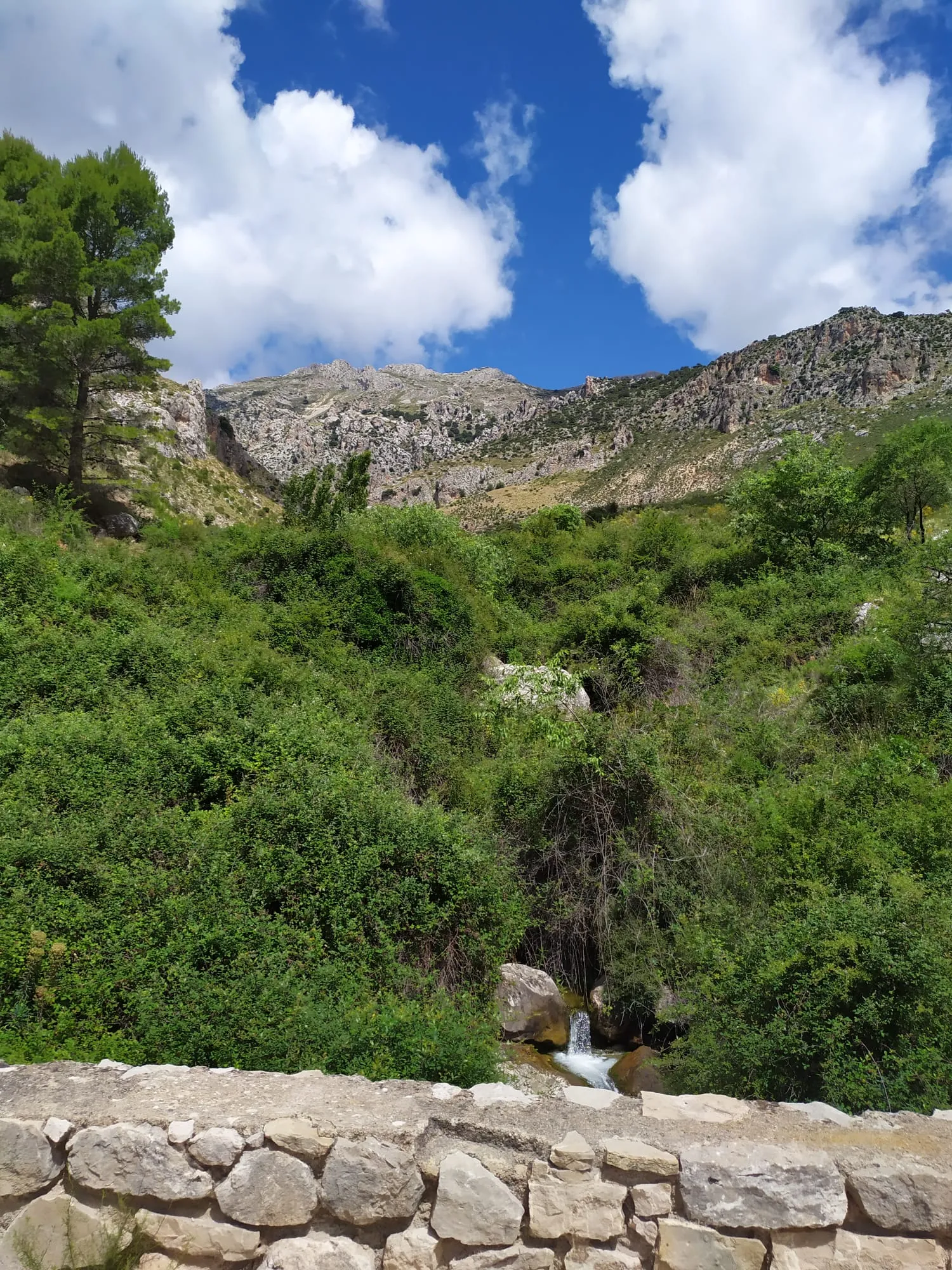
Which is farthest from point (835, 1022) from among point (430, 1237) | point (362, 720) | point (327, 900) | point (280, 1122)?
point (362, 720)

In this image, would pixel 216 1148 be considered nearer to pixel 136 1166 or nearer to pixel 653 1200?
pixel 136 1166

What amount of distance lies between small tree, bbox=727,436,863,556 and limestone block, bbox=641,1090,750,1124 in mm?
18113

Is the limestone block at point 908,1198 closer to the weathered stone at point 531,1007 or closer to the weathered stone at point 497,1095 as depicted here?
the weathered stone at point 497,1095

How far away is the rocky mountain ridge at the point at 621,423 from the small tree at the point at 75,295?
2213 centimetres

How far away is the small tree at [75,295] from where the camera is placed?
1652 cm

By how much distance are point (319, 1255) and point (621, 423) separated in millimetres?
87259

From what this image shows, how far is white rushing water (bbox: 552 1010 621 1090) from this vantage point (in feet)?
23.6

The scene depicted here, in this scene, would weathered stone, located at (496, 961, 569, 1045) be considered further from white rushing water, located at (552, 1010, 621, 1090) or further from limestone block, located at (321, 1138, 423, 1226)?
limestone block, located at (321, 1138, 423, 1226)

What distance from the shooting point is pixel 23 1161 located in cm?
338

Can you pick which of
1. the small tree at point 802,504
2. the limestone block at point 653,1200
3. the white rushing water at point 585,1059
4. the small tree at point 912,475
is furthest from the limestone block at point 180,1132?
the small tree at point 912,475

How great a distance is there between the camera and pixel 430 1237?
3297 millimetres

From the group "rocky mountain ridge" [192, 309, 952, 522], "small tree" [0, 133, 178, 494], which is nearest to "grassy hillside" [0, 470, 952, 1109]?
"small tree" [0, 133, 178, 494]

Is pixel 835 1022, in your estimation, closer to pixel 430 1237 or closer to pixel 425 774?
pixel 430 1237

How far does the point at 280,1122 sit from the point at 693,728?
849cm
